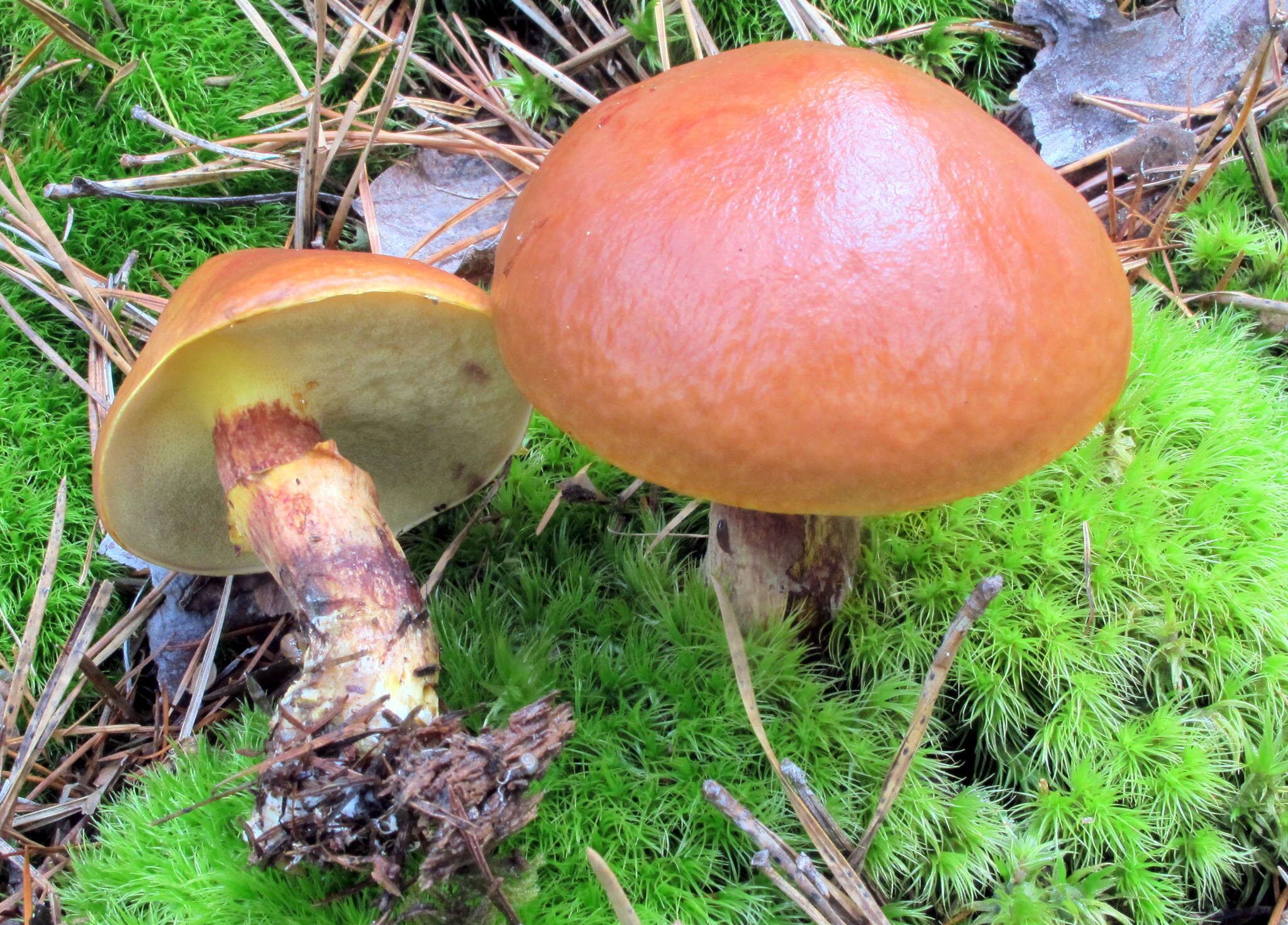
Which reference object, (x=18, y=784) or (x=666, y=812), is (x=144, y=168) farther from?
(x=666, y=812)

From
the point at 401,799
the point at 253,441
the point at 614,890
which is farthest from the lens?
the point at 253,441

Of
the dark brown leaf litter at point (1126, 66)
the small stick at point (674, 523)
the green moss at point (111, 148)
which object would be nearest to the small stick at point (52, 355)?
the green moss at point (111, 148)

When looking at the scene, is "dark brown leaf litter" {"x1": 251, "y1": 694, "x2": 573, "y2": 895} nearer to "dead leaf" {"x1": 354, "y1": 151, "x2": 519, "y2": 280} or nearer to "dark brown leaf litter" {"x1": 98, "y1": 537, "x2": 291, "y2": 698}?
"dark brown leaf litter" {"x1": 98, "y1": 537, "x2": 291, "y2": 698}

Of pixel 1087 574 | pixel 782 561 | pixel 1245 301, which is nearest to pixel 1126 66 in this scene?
pixel 1245 301

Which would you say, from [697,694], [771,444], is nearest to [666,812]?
[697,694]

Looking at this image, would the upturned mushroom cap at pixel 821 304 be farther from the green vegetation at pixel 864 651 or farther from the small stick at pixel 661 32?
the small stick at pixel 661 32

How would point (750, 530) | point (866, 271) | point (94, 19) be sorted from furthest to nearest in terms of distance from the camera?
point (94, 19), point (750, 530), point (866, 271)

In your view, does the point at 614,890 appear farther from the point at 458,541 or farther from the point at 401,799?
the point at 458,541

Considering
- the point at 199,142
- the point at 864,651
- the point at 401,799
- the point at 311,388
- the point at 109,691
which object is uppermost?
the point at 199,142
